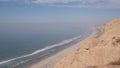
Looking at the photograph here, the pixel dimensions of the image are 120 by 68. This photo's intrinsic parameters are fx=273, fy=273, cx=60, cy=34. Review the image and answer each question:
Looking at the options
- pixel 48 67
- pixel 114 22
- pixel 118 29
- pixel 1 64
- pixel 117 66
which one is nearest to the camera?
pixel 117 66

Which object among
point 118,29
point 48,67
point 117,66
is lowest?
point 48,67

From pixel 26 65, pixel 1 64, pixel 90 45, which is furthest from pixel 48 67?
pixel 90 45

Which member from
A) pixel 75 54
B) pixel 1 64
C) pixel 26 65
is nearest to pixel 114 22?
pixel 75 54

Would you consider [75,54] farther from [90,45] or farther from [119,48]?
[119,48]

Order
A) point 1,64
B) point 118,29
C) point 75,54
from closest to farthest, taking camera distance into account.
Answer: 1. point 75,54
2. point 118,29
3. point 1,64

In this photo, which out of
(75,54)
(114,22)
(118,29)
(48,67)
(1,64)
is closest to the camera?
(75,54)

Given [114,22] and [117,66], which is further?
[114,22]

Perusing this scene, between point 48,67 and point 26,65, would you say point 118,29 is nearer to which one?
point 48,67

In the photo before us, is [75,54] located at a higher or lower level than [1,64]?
higher

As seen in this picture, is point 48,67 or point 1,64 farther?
point 1,64
